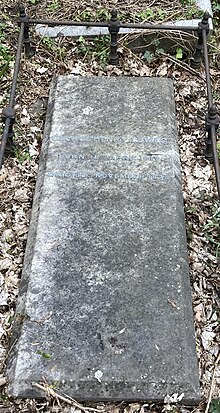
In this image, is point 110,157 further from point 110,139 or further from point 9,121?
point 9,121

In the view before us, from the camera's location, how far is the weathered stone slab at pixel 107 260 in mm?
2805

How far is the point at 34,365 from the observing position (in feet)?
9.23

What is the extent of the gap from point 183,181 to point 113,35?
1399mm

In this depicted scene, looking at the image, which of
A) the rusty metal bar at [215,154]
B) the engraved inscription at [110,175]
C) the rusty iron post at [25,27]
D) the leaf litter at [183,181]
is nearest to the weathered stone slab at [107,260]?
the engraved inscription at [110,175]

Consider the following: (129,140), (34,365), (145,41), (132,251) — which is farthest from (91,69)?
(34,365)

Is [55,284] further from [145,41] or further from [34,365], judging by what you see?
[145,41]

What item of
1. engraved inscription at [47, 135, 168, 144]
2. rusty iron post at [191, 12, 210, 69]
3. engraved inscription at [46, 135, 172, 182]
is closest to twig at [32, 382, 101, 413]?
engraved inscription at [46, 135, 172, 182]

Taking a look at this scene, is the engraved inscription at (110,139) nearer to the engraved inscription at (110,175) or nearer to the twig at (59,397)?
the engraved inscription at (110,175)

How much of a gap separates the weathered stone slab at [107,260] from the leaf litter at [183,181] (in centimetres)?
15

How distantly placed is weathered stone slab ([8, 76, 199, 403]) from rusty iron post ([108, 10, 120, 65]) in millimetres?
664

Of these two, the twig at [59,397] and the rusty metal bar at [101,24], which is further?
the rusty metal bar at [101,24]

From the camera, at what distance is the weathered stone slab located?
9.20 ft

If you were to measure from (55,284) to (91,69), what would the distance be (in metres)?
2.28

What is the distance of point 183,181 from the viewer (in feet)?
13.1
